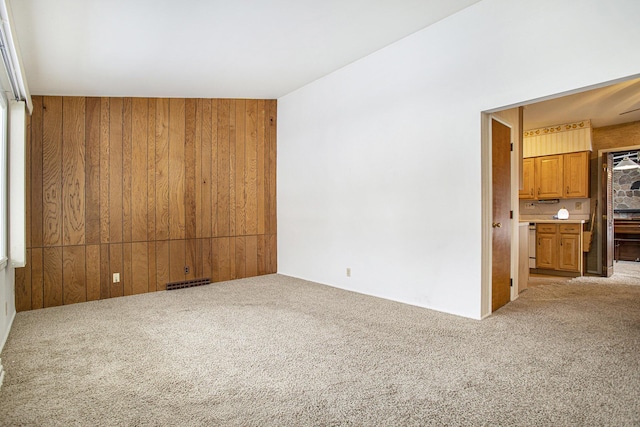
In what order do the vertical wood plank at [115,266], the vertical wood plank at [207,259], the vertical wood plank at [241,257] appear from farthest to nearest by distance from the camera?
the vertical wood plank at [241,257] < the vertical wood plank at [207,259] < the vertical wood plank at [115,266]

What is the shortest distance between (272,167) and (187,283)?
2.18m

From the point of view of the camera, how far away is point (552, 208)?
665 cm

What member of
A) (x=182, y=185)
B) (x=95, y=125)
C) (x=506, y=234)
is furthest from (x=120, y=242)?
(x=506, y=234)

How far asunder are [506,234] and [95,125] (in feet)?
16.6

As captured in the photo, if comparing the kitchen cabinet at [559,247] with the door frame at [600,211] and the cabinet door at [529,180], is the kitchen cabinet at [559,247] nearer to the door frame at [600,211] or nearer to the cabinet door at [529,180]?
the door frame at [600,211]

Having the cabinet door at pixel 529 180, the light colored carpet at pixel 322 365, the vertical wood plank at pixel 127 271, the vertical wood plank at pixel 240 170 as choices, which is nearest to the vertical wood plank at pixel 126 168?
the vertical wood plank at pixel 127 271

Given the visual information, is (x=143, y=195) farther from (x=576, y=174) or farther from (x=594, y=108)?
(x=576, y=174)

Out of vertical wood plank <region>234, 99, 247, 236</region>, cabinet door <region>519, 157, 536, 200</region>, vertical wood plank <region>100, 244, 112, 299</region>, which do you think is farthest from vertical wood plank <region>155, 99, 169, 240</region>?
cabinet door <region>519, 157, 536, 200</region>

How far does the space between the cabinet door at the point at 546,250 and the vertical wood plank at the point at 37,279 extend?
7287 millimetres

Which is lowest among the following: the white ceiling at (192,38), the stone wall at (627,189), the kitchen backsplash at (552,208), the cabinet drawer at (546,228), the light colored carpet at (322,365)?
the light colored carpet at (322,365)

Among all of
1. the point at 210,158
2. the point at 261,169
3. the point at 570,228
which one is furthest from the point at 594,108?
the point at 210,158

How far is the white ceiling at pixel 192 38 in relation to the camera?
9.30ft

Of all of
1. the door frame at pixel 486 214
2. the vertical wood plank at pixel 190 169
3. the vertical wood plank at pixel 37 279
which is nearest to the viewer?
the door frame at pixel 486 214

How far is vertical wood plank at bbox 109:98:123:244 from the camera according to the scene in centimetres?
448
